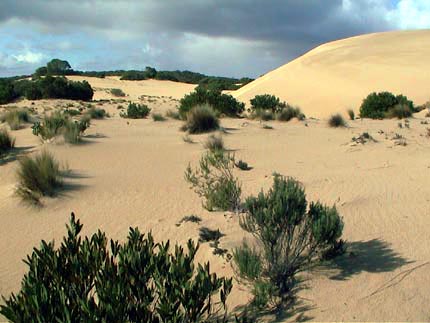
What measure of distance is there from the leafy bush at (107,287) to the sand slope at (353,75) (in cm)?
2743

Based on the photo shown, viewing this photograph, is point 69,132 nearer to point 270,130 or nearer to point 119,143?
point 119,143

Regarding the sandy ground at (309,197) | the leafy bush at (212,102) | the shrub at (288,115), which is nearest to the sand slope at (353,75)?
the shrub at (288,115)

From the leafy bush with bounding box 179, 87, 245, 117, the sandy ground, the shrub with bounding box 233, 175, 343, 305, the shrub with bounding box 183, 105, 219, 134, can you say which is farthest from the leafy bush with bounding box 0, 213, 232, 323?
the leafy bush with bounding box 179, 87, 245, 117

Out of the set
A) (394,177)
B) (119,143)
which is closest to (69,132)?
(119,143)

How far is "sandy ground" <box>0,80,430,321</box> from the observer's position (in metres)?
4.91

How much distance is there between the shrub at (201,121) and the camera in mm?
14664

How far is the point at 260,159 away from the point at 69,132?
4869 mm

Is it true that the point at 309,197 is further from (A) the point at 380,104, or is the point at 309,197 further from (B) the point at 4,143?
(A) the point at 380,104

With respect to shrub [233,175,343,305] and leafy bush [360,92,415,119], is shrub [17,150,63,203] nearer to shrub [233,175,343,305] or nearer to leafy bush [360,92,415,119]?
shrub [233,175,343,305]

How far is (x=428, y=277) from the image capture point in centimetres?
512

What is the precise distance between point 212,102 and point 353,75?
20.0m

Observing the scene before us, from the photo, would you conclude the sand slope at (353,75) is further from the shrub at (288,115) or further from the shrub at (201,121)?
the shrub at (201,121)

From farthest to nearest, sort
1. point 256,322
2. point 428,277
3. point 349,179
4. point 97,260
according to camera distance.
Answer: point 349,179, point 428,277, point 256,322, point 97,260

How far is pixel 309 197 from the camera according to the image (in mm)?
7871
